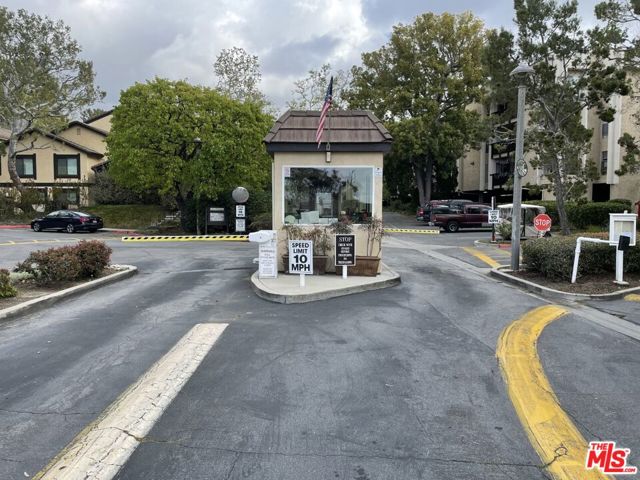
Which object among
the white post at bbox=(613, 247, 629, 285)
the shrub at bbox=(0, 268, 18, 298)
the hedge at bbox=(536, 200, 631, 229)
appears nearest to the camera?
the shrub at bbox=(0, 268, 18, 298)

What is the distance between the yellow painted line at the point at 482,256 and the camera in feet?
51.9

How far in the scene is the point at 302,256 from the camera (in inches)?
414

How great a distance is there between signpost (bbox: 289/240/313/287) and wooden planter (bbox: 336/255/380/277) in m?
1.40

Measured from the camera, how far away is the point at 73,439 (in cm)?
405

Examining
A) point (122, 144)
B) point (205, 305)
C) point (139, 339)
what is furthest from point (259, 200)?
point (139, 339)

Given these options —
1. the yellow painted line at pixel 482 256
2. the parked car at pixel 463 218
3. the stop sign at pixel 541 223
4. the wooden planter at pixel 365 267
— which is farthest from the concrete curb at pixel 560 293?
the parked car at pixel 463 218

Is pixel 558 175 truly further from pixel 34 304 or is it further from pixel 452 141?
pixel 34 304

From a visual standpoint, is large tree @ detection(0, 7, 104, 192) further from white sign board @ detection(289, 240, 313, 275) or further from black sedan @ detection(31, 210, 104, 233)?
white sign board @ detection(289, 240, 313, 275)

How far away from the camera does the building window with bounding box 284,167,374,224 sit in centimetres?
1227

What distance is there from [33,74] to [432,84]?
97.6 feet

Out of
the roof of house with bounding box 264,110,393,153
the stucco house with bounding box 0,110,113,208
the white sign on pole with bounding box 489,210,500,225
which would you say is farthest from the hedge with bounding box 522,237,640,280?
the stucco house with bounding box 0,110,113,208

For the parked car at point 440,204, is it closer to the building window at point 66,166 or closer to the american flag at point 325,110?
the american flag at point 325,110

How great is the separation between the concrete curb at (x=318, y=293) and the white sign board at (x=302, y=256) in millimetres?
862

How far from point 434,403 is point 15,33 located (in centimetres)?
4400
